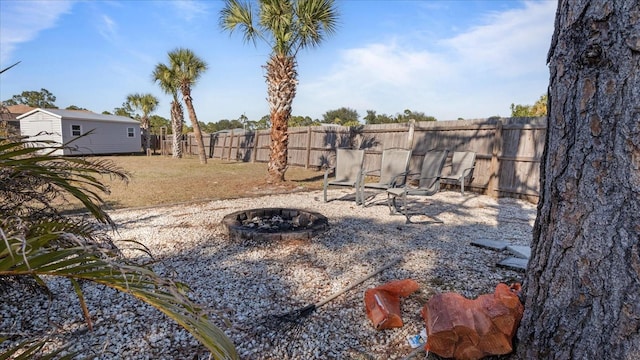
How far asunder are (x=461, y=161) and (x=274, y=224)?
5250 millimetres

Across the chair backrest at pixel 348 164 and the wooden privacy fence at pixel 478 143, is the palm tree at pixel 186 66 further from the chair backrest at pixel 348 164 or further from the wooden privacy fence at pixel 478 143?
the chair backrest at pixel 348 164

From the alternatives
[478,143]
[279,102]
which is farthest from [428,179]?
[279,102]

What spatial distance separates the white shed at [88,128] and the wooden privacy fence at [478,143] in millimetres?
14773

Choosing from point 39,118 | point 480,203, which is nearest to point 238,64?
point 480,203

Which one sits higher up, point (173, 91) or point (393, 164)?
point (173, 91)

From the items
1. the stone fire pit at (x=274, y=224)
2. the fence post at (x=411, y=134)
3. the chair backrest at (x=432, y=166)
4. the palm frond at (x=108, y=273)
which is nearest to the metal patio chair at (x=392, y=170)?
the chair backrest at (x=432, y=166)

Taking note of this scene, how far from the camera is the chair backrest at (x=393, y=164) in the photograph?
5.90 m

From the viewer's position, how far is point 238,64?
12477 millimetres

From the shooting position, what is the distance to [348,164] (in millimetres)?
6703

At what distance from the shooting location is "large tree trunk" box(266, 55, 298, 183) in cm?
889

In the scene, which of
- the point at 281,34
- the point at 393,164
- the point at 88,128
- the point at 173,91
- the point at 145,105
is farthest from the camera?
the point at 145,105

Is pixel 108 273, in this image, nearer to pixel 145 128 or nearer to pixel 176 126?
pixel 176 126

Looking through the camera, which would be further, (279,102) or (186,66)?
(186,66)

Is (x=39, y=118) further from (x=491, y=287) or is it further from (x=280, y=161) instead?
(x=491, y=287)
